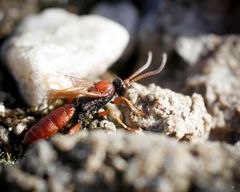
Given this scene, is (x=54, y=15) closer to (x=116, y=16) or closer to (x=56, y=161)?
(x=116, y=16)

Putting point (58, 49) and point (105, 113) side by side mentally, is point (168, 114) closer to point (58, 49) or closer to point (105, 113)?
point (105, 113)

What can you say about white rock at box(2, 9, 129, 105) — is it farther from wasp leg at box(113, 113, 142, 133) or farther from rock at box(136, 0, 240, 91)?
wasp leg at box(113, 113, 142, 133)

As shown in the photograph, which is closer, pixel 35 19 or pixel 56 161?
pixel 56 161

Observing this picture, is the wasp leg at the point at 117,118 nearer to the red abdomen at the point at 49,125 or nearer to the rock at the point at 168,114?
the rock at the point at 168,114

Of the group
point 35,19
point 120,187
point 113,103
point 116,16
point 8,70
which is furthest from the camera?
point 116,16

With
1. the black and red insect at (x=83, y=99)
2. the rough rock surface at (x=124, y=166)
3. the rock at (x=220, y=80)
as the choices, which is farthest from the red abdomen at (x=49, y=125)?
the rock at (x=220, y=80)

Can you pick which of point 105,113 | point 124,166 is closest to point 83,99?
point 105,113

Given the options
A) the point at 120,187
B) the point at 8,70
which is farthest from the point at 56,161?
the point at 8,70

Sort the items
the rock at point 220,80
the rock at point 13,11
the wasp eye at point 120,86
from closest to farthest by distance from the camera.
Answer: the wasp eye at point 120,86
the rock at point 220,80
the rock at point 13,11
